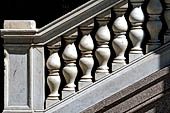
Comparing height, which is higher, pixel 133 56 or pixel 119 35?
pixel 119 35

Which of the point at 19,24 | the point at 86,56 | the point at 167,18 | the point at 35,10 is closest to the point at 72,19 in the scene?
the point at 86,56

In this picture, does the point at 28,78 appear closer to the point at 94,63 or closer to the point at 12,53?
the point at 12,53

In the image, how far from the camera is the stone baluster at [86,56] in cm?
472

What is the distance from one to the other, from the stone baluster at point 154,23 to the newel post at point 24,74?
102cm

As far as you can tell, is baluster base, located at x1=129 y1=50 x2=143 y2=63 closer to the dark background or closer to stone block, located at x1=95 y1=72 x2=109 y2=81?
stone block, located at x1=95 y1=72 x2=109 y2=81

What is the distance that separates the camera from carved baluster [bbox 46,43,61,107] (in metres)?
4.77

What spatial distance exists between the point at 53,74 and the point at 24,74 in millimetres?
273

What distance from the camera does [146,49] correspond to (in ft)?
15.6

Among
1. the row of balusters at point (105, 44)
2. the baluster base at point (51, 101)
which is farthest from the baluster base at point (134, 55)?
the baluster base at point (51, 101)

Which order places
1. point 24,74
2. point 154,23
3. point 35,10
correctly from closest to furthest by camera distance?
point 154,23 < point 24,74 < point 35,10

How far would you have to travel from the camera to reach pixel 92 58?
188 inches

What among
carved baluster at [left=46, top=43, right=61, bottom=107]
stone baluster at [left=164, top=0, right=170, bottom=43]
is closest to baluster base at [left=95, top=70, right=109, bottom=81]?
carved baluster at [left=46, top=43, right=61, bottom=107]

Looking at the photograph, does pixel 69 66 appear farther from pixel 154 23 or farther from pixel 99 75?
pixel 154 23

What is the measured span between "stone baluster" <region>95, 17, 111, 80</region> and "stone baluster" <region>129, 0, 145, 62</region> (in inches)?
8.7
